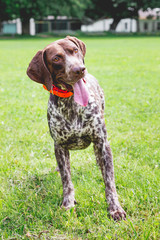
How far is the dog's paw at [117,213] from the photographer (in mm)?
2992

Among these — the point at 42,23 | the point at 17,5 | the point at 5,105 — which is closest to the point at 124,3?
the point at 17,5

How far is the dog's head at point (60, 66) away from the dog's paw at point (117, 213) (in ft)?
3.88

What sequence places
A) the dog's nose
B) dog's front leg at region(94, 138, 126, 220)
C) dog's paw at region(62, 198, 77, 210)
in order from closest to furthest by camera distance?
the dog's nose, dog's front leg at region(94, 138, 126, 220), dog's paw at region(62, 198, 77, 210)

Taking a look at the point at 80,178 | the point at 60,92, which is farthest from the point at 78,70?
the point at 80,178

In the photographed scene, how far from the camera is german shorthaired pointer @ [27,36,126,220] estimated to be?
2.87 meters

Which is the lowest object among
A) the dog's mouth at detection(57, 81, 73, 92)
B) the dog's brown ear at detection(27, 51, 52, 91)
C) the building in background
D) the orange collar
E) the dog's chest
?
the dog's chest

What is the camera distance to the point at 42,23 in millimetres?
68188

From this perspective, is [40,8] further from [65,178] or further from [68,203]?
[68,203]

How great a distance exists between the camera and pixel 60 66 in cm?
289

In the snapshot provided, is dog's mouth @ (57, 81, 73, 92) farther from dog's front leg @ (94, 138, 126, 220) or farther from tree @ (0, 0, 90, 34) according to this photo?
tree @ (0, 0, 90, 34)

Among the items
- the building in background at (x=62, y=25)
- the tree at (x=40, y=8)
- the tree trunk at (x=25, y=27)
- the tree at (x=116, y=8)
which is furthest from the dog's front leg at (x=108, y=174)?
the building in background at (x=62, y=25)

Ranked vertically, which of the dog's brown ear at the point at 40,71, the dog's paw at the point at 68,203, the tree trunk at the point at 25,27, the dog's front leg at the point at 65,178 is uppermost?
the tree trunk at the point at 25,27

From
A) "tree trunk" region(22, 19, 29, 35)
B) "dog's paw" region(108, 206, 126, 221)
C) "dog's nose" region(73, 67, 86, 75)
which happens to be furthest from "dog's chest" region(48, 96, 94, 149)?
"tree trunk" region(22, 19, 29, 35)

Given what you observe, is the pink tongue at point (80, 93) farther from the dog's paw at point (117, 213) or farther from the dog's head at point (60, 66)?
the dog's paw at point (117, 213)
